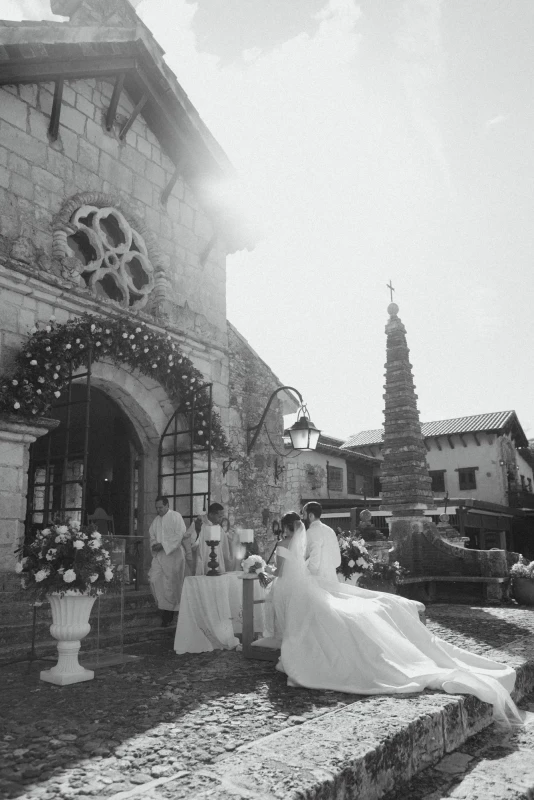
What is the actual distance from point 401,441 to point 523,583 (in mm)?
4066

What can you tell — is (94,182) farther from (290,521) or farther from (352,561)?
(352,561)

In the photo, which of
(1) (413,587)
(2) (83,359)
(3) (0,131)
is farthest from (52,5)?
(1) (413,587)

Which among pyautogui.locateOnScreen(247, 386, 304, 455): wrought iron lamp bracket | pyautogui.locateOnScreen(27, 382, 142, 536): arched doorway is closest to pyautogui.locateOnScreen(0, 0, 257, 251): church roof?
pyautogui.locateOnScreen(247, 386, 304, 455): wrought iron lamp bracket

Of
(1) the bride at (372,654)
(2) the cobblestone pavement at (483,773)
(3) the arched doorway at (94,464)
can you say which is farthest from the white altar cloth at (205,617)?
(2) the cobblestone pavement at (483,773)

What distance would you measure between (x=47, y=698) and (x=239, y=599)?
3709 mm

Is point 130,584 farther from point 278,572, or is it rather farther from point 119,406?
point 278,572

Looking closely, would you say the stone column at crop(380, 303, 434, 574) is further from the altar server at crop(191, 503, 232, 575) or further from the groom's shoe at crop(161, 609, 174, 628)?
the groom's shoe at crop(161, 609, 174, 628)

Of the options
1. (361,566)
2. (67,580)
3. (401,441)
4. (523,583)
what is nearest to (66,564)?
(67,580)

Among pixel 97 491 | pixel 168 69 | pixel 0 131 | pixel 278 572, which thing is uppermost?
pixel 168 69

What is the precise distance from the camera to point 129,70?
32.7ft

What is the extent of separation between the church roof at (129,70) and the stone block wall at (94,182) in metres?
0.26

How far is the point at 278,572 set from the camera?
6637mm

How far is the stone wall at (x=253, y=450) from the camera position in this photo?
11328mm

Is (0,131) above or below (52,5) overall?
below
